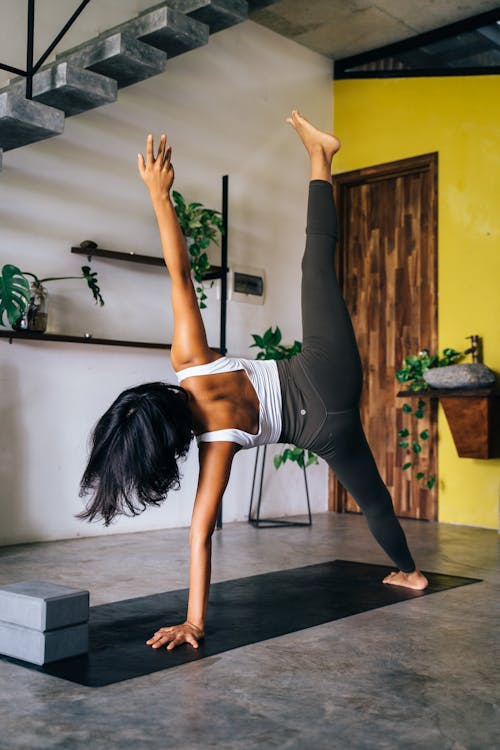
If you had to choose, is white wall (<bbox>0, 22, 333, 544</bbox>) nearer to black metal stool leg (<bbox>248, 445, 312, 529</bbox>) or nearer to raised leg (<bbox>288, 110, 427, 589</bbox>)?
black metal stool leg (<bbox>248, 445, 312, 529</bbox>)

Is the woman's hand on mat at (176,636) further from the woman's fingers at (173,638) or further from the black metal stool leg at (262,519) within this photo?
the black metal stool leg at (262,519)

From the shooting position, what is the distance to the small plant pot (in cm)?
423

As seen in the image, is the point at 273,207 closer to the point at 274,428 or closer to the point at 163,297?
the point at 163,297

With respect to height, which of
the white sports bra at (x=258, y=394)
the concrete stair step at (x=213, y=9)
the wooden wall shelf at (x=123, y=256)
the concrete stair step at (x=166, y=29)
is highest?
the concrete stair step at (x=213, y=9)

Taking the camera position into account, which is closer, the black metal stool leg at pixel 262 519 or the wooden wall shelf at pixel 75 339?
the wooden wall shelf at pixel 75 339

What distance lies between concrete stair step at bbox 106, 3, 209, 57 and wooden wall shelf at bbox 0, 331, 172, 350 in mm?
1592

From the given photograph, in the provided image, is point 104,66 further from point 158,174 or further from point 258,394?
point 258,394

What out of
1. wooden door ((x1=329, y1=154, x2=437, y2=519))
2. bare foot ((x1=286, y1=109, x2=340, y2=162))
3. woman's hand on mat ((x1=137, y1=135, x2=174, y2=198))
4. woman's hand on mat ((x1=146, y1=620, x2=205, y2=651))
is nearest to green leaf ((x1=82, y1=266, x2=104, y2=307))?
bare foot ((x1=286, y1=109, x2=340, y2=162))

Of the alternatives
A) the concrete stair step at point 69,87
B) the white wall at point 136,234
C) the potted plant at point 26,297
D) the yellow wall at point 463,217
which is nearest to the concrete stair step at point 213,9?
the concrete stair step at point 69,87

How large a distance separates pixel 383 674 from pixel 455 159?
4386 mm

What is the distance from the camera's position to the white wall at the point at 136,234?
4.44 m

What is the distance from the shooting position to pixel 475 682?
2123mm

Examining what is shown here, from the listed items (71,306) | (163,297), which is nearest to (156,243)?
(163,297)

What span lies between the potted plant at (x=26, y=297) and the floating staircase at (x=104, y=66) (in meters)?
0.68
